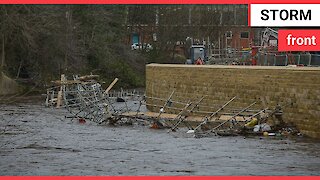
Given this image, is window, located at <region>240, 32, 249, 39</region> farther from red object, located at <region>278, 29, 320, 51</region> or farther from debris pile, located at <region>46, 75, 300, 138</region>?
red object, located at <region>278, 29, 320, 51</region>

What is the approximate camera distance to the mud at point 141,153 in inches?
849

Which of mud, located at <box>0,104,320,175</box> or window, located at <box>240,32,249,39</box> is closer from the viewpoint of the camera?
mud, located at <box>0,104,320,175</box>

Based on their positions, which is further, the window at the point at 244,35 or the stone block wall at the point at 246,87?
the window at the point at 244,35

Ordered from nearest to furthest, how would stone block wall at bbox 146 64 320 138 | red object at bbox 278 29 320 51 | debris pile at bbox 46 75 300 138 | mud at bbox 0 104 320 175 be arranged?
1. mud at bbox 0 104 320 175
2. red object at bbox 278 29 320 51
3. stone block wall at bbox 146 64 320 138
4. debris pile at bbox 46 75 300 138

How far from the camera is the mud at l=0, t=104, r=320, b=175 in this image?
21.6 metres

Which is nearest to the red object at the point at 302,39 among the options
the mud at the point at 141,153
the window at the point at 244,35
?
the mud at the point at 141,153

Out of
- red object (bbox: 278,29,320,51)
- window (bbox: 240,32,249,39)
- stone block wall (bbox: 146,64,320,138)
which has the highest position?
red object (bbox: 278,29,320,51)

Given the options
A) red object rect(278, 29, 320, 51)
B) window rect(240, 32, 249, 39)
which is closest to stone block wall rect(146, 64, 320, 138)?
red object rect(278, 29, 320, 51)

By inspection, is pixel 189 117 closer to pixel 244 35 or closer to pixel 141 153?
pixel 141 153

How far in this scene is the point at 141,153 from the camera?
25.1 metres

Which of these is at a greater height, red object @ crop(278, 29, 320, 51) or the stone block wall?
red object @ crop(278, 29, 320, 51)

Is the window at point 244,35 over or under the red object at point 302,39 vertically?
under

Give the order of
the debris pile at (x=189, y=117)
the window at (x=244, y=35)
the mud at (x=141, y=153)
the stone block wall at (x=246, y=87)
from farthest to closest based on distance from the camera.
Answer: the window at (x=244, y=35), the debris pile at (x=189, y=117), the stone block wall at (x=246, y=87), the mud at (x=141, y=153)

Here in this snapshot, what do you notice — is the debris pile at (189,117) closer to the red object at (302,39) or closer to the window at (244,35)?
the red object at (302,39)
